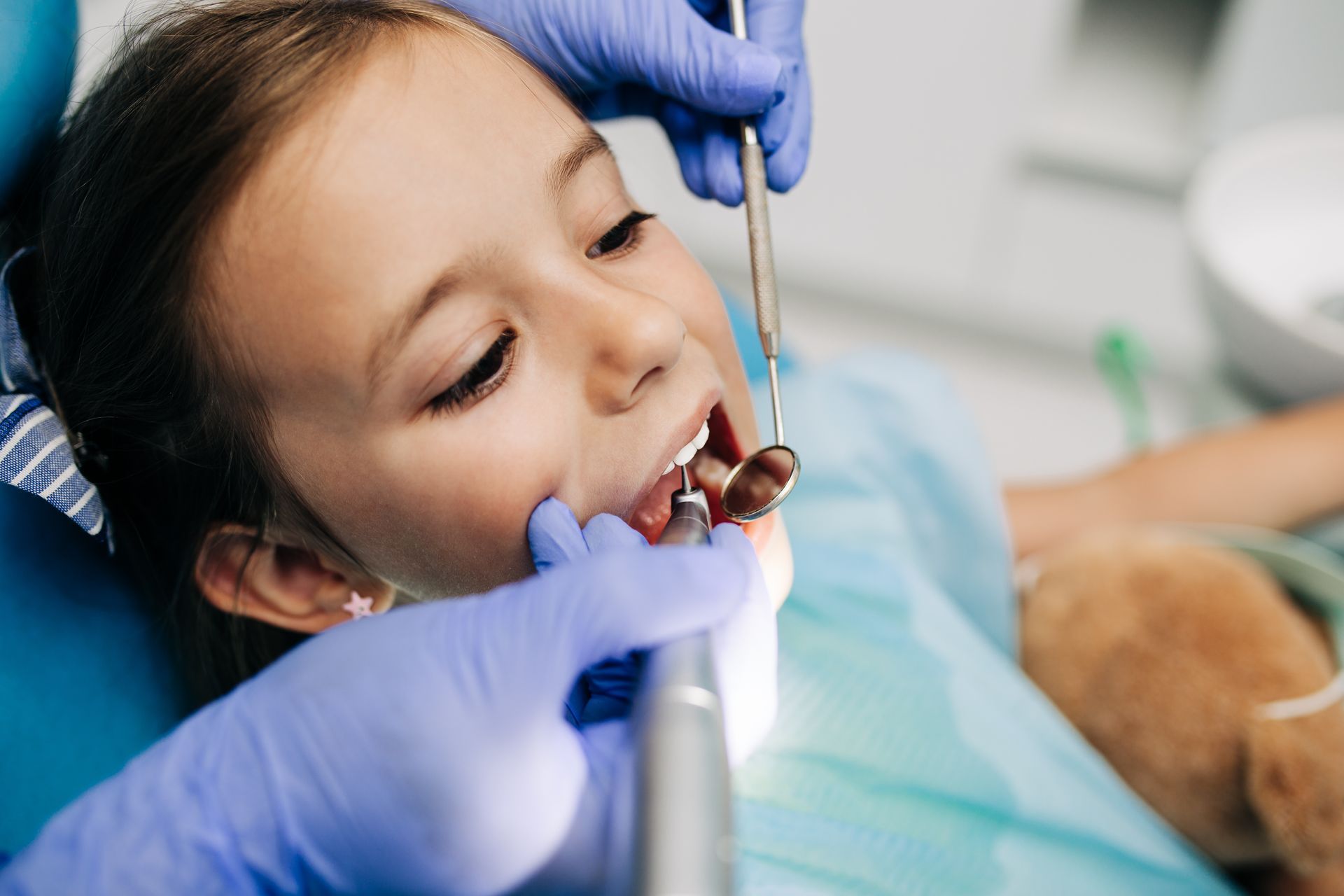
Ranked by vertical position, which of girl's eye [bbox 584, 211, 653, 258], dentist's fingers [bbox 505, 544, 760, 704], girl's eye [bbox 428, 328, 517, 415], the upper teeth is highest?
girl's eye [bbox 584, 211, 653, 258]

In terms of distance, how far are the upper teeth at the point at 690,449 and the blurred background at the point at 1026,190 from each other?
29.6 inches

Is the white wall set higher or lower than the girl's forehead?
lower

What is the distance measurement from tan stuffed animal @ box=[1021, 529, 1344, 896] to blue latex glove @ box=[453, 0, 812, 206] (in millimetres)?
514

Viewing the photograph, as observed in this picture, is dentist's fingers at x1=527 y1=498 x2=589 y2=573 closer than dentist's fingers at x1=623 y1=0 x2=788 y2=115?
Yes

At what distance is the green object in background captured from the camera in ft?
5.26

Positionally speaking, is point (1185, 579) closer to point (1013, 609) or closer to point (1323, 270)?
point (1013, 609)

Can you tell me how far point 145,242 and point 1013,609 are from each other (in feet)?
2.89

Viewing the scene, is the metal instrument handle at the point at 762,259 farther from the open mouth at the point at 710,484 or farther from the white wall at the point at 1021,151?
the white wall at the point at 1021,151

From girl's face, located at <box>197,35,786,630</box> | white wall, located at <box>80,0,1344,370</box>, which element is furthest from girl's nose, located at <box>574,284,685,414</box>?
white wall, located at <box>80,0,1344,370</box>

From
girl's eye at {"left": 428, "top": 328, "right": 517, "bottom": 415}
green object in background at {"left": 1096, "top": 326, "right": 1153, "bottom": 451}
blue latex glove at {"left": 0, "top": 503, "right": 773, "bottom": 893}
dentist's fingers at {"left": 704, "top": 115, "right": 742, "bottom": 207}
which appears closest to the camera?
blue latex glove at {"left": 0, "top": 503, "right": 773, "bottom": 893}

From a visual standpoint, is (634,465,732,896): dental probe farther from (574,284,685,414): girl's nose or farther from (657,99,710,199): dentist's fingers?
(657,99,710,199): dentist's fingers

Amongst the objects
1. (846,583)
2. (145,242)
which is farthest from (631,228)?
(846,583)

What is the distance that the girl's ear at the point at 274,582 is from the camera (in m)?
0.72

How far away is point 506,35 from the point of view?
2.56 ft
